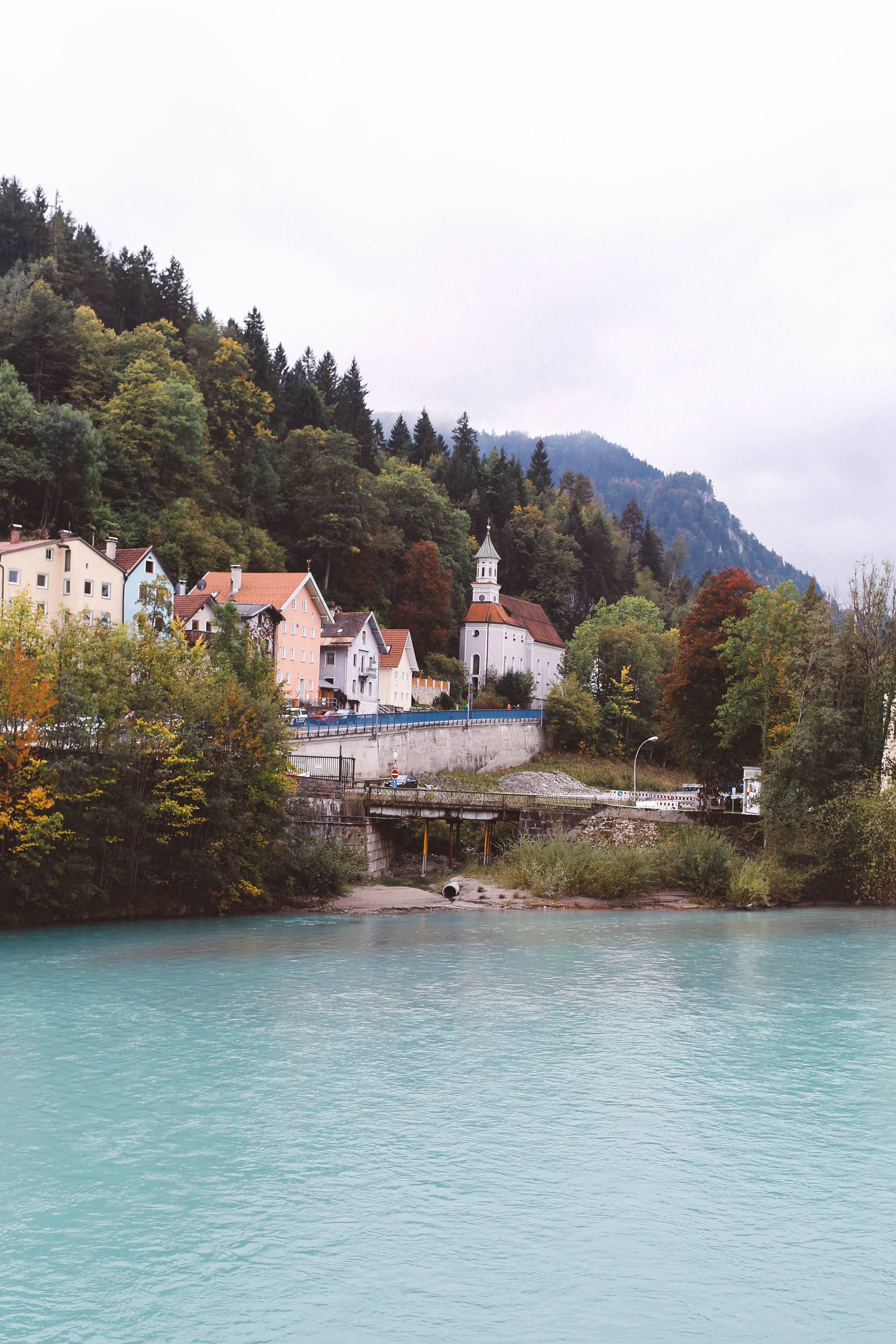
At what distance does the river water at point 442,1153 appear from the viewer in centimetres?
1217

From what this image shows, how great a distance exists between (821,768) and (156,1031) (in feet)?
98.4

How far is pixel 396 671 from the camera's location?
86.0m

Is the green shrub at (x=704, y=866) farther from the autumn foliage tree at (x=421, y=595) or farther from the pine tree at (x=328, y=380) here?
the pine tree at (x=328, y=380)

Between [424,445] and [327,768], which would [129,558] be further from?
[424,445]

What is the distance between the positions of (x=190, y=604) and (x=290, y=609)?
7362 millimetres

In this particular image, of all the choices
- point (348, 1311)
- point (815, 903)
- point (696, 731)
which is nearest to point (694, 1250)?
point (348, 1311)

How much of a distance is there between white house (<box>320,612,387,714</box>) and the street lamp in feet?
57.5

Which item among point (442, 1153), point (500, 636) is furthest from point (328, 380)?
point (442, 1153)

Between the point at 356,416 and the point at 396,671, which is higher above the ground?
the point at 356,416

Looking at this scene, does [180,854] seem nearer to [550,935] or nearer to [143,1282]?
[550,935]

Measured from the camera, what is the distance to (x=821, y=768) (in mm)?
44531

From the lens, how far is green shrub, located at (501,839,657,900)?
4219 centimetres

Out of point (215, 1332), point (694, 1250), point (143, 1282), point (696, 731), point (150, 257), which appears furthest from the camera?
point (150, 257)

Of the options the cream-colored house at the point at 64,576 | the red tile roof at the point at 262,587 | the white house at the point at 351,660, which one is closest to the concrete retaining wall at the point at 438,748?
the white house at the point at 351,660
